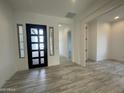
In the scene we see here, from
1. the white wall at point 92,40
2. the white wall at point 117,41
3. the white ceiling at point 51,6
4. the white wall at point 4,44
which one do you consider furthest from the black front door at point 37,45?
the white wall at point 117,41

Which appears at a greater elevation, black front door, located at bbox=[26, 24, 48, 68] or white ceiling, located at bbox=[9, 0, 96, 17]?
white ceiling, located at bbox=[9, 0, 96, 17]

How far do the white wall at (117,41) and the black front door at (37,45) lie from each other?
505cm

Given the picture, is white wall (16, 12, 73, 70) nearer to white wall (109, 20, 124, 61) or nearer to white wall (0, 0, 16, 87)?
white wall (0, 0, 16, 87)

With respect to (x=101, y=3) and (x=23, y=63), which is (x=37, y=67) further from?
(x=101, y=3)

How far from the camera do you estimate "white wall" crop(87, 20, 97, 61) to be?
5.67 m

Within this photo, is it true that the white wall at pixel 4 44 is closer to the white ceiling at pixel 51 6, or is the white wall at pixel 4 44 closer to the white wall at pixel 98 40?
the white ceiling at pixel 51 6

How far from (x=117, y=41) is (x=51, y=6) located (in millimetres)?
5149

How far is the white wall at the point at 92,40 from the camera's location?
5.67 m

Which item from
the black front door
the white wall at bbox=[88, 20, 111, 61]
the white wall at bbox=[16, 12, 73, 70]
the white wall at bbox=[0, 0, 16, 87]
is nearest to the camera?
the white wall at bbox=[0, 0, 16, 87]

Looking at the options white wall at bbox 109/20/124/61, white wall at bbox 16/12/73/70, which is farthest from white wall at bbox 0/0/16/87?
white wall at bbox 109/20/124/61

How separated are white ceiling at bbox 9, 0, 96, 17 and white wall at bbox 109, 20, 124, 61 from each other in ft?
10.7

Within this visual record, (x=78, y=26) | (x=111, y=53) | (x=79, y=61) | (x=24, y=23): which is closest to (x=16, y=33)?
(x=24, y=23)

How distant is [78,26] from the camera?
479 centimetres

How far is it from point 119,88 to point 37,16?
4585mm
